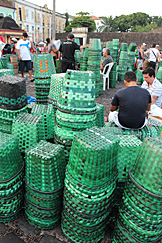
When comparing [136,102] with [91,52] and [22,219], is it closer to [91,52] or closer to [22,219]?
[22,219]

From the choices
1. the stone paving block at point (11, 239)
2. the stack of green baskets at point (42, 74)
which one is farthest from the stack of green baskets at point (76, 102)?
the stack of green baskets at point (42, 74)

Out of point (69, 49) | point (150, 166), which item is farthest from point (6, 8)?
point (150, 166)

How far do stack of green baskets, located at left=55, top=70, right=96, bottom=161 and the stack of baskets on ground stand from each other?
66 cm

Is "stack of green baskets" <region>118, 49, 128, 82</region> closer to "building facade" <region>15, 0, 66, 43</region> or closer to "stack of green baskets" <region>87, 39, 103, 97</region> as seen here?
"stack of green baskets" <region>87, 39, 103, 97</region>

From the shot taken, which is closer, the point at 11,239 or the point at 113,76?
the point at 11,239

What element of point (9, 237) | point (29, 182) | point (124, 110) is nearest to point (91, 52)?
point (124, 110)

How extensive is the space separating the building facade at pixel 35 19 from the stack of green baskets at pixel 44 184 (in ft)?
142

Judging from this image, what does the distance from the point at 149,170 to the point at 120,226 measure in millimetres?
626

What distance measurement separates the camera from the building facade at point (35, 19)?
3791cm

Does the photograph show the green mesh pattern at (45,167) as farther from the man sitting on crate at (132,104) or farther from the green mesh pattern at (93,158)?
the man sitting on crate at (132,104)

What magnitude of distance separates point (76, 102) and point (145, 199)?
3.49 ft

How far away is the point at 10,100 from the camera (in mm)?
2205

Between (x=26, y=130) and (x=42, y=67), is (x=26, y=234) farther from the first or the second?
(x=42, y=67)

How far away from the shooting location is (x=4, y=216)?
72.9 inches
